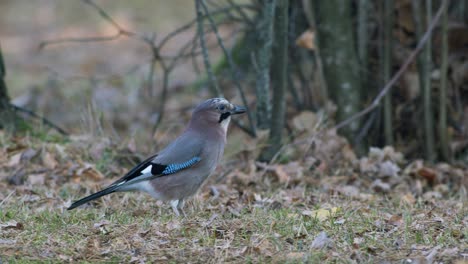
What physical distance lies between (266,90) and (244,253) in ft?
12.2

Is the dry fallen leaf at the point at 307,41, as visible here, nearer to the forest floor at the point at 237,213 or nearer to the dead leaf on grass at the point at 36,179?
the forest floor at the point at 237,213

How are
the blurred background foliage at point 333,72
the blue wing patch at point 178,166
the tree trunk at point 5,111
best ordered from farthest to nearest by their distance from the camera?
1. the tree trunk at point 5,111
2. the blurred background foliage at point 333,72
3. the blue wing patch at point 178,166

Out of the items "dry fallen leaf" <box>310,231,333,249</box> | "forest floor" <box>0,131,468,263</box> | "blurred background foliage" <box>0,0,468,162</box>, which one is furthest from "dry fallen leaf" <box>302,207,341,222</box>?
"blurred background foliage" <box>0,0,468,162</box>

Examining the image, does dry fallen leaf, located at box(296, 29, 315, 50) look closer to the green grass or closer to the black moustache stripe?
the black moustache stripe

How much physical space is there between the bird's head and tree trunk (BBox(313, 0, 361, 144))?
2.44m

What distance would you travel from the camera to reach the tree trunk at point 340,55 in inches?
349

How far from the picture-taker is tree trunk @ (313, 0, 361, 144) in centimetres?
886

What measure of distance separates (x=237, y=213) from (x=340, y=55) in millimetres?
3490

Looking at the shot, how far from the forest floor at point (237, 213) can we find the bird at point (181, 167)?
164 millimetres

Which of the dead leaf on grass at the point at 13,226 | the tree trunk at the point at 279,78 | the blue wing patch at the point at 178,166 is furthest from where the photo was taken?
the tree trunk at the point at 279,78

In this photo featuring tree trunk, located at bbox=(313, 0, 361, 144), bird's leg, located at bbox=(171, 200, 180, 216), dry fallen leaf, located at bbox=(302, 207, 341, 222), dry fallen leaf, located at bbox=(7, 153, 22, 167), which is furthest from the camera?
tree trunk, located at bbox=(313, 0, 361, 144)

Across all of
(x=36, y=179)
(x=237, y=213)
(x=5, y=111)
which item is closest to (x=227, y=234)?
(x=237, y=213)

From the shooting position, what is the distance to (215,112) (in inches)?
269

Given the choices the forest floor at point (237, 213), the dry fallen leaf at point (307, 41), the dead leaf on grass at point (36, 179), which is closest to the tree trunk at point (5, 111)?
the forest floor at point (237, 213)
